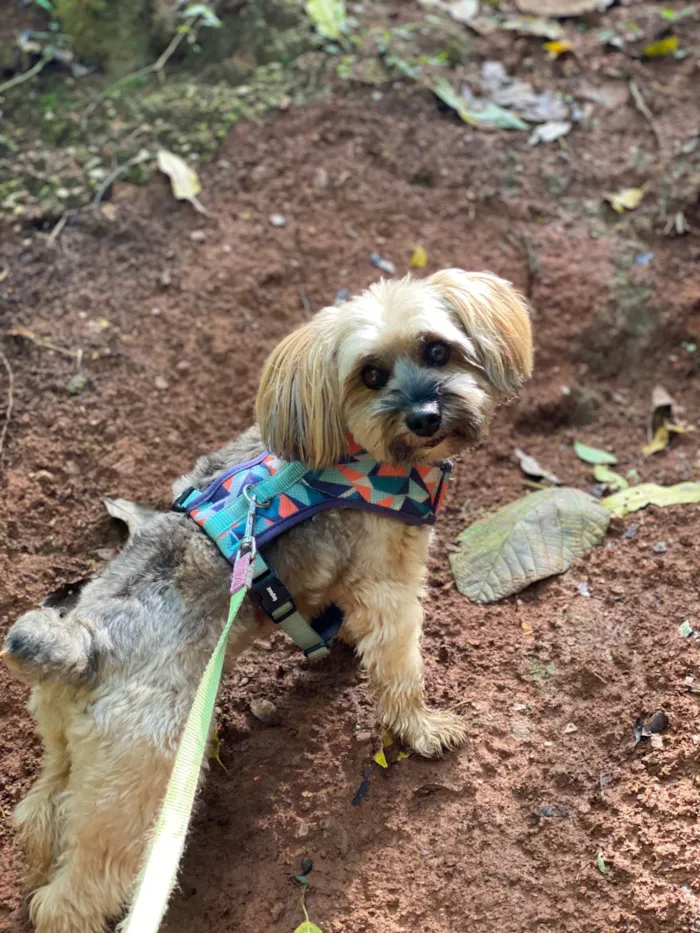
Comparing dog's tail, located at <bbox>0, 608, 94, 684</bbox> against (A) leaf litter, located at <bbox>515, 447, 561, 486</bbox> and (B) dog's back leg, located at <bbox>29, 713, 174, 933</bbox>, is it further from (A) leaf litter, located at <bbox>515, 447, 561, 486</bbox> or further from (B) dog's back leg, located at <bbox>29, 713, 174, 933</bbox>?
(A) leaf litter, located at <bbox>515, 447, 561, 486</bbox>

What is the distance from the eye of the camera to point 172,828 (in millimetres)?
2533

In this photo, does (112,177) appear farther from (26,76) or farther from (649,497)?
(649,497)

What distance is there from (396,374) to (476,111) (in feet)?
14.4

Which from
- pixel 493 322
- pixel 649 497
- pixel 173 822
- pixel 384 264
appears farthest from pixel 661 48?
pixel 173 822

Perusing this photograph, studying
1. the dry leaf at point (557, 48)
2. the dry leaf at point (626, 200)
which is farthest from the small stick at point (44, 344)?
the dry leaf at point (557, 48)

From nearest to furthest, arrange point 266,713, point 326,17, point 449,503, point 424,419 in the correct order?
point 424,419 < point 266,713 < point 449,503 < point 326,17

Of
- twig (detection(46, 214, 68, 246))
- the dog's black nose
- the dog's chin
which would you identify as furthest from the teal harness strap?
twig (detection(46, 214, 68, 246))

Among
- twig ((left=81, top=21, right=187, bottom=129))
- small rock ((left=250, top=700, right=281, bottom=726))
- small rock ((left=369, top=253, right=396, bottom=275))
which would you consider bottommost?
small rock ((left=250, top=700, right=281, bottom=726))

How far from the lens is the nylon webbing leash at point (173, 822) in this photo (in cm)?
236

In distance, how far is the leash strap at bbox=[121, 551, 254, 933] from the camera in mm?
2354

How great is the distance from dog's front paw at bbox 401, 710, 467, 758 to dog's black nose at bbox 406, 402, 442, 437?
1424 millimetres

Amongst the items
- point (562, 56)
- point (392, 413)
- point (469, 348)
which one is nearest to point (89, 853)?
point (392, 413)

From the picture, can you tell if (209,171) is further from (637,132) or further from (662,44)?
(662,44)

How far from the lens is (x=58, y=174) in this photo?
6.28 meters
